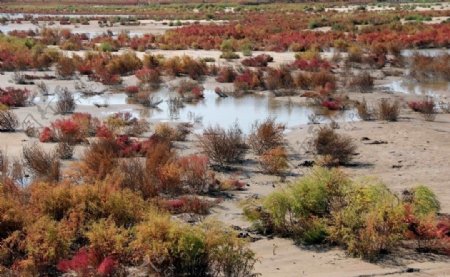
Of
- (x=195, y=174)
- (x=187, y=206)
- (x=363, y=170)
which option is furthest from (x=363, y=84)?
(x=187, y=206)

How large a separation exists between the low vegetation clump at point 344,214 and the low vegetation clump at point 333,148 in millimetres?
3581

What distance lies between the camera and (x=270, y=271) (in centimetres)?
883

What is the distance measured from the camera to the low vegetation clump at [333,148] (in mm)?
15077

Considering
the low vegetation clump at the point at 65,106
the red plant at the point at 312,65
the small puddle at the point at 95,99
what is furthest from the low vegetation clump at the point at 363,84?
the low vegetation clump at the point at 65,106

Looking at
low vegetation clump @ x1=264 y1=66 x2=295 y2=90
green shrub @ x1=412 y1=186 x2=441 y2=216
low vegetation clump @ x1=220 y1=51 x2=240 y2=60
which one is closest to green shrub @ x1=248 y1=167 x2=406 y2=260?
green shrub @ x1=412 y1=186 x2=441 y2=216

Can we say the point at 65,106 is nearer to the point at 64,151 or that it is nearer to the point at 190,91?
the point at 190,91

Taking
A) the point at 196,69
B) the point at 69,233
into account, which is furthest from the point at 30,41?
the point at 69,233

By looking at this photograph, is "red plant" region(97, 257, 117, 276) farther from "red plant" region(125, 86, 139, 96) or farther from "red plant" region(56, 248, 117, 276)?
"red plant" region(125, 86, 139, 96)

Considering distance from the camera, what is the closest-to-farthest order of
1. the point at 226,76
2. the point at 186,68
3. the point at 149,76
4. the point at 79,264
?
the point at 79,264 → the point at 149,76 → the point at 226,76 → the point at 186,68

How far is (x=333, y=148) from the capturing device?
50.2 ft

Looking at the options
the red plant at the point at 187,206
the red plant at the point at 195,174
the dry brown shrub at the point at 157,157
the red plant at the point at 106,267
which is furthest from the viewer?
the dry brown shrub at the point at 157,157

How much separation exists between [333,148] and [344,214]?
5.57 metres

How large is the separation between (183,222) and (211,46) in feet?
107

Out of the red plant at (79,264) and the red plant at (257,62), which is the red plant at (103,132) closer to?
the red plant at (79,264)
